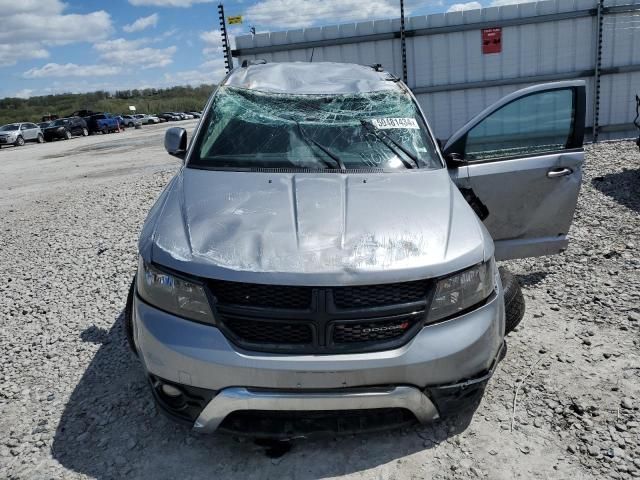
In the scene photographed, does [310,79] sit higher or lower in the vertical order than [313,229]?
higher

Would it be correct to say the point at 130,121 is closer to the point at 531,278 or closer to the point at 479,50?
the point at 479,50

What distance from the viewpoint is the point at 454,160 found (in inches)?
141

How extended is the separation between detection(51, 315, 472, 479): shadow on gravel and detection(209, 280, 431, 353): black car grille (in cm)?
64

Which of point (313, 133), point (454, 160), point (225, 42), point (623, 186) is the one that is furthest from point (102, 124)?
point (454, 160)

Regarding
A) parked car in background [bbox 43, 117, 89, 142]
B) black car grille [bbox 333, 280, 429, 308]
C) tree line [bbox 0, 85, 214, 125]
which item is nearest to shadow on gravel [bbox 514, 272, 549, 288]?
black car grille [bbox 333, 280, 429, 308]

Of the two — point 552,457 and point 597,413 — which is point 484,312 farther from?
point 597,413

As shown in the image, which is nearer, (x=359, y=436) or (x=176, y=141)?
(x=359, y=436)

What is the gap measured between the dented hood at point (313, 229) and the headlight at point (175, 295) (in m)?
0.07

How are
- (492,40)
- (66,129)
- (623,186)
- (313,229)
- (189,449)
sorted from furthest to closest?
1. (66,129)
2. (492,40)
3. (623,186)
4. (189,449)
5. (313,229)

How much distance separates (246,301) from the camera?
233cm

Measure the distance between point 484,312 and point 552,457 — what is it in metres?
0.79

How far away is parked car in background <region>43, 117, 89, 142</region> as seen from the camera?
32688 mm

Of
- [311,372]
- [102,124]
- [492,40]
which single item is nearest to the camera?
[311,372]

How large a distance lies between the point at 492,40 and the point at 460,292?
29.2 feet
